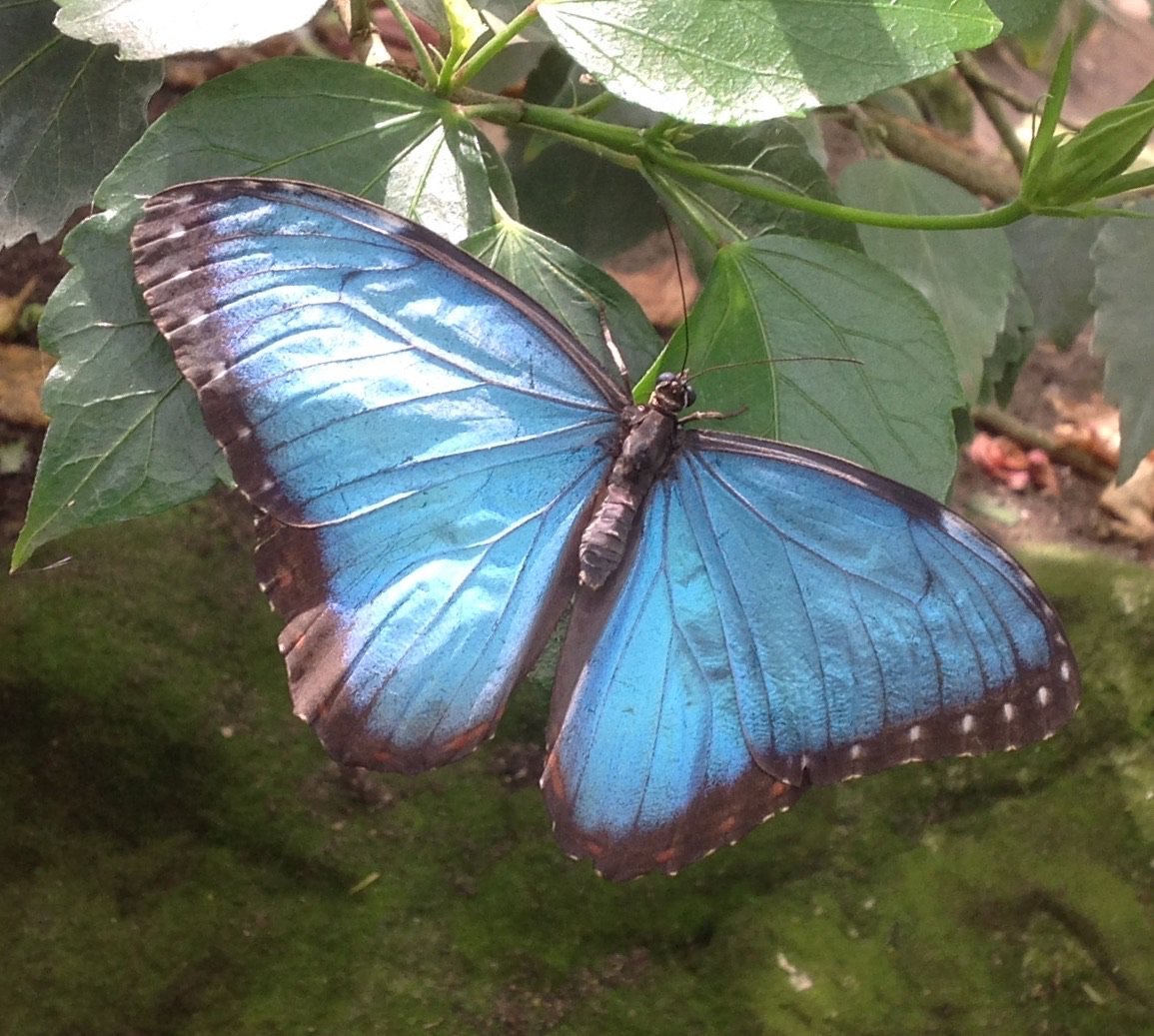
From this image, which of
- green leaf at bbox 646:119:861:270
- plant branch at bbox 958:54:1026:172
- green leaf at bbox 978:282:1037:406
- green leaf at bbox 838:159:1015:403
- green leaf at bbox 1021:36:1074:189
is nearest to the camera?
green leaf at bbox 1021:36:1074:189

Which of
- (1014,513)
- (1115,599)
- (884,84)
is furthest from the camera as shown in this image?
(1014,513)

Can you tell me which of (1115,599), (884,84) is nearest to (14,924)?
(884,84)

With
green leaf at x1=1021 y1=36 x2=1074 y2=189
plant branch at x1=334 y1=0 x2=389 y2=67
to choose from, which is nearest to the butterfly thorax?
green leaf at x1=1021 y1=36 x2=1074 y2=189

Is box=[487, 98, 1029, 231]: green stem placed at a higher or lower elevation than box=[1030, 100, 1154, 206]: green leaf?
lower

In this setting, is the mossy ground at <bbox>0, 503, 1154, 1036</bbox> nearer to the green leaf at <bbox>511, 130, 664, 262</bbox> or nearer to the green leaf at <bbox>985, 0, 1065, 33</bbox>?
the green leaf at <bbox>511, 130, 664, 262</bbox>

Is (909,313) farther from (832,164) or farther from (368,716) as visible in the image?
(832,164)

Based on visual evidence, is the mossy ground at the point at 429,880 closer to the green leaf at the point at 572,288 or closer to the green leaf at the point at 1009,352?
the green leaf at the point at 1009,352
